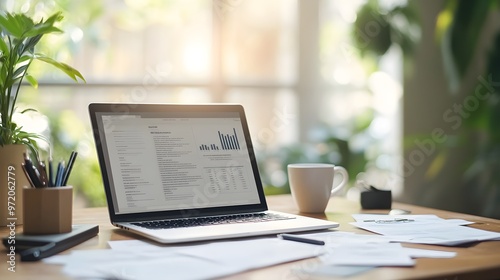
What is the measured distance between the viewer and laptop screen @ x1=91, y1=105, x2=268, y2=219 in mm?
1283

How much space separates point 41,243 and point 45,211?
71mm

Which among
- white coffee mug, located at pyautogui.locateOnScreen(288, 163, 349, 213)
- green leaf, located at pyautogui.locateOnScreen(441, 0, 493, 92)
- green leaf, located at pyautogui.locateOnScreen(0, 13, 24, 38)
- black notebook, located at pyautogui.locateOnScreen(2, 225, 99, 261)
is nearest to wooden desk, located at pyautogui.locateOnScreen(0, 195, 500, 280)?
black notebook, located at pyautogui.locateOnScreen(2, 225, 99, 261)

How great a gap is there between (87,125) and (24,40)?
177 cm

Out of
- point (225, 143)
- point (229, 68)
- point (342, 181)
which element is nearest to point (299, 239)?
point (225, 143)

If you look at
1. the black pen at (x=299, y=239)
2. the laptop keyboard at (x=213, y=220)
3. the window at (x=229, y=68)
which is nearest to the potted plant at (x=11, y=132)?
the laptop keyboard at (x=213, y=220)

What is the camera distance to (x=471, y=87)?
3.91 m

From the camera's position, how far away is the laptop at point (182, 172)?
49.1 inches

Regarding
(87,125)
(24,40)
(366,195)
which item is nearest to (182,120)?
(24,40)

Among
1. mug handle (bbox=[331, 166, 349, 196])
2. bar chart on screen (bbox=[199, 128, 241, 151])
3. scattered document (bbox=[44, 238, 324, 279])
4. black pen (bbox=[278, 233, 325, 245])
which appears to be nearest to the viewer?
scattered document (bbox=[44, 238, 324, 279])

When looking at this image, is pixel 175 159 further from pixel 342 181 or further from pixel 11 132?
pixel 342 181

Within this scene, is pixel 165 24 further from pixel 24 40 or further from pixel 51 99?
pixel 24 40

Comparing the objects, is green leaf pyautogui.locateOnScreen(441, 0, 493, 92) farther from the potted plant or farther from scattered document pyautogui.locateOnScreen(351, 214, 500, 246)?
the potted plant

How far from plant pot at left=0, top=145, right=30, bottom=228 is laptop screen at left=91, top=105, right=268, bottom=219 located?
0.17m

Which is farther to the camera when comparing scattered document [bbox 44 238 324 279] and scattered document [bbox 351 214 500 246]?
scattered document [bbox 351 214 500 246]
